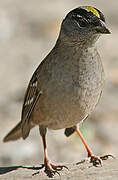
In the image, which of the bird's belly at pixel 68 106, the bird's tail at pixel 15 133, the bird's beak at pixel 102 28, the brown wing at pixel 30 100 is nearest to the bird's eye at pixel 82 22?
the bird's beak at pixel 102 28

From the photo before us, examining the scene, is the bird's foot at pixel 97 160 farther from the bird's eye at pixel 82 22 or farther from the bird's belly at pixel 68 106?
the bird's eye at pixel 82 22

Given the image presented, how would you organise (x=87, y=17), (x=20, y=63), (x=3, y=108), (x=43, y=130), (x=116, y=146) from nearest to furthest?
(x=87, y=17), (x=43, y=130), (x=116, y=146), (x=3, y=108), (x=20, y=63)

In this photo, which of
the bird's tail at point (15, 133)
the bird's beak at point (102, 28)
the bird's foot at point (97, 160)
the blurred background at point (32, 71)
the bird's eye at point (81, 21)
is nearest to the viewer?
the bird's beak at point (102, 28)

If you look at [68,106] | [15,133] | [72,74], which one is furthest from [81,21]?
[15,133]

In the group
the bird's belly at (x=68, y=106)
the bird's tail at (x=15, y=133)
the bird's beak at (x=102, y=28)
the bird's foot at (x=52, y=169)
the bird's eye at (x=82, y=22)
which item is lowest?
the bird's foot at (x=52, y=169)

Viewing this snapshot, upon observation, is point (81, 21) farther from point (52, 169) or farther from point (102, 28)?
point (52, 169)

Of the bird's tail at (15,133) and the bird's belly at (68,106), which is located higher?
the bird's belly at (68,106)

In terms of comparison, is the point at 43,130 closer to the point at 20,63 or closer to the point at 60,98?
the point at 60,98

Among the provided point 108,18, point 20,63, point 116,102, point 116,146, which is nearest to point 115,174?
point 116,146
